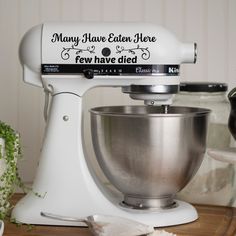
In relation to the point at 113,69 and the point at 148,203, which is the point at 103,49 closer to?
the point at 113,69

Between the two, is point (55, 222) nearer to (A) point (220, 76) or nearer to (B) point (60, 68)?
(B) point (60, 68)

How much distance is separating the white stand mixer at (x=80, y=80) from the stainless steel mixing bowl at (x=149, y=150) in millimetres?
39

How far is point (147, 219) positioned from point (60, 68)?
0.36 m

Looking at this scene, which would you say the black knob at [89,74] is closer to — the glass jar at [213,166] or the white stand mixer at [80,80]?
the white stand mixer at [80,80]

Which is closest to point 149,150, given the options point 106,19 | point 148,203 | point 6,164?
point 148,203

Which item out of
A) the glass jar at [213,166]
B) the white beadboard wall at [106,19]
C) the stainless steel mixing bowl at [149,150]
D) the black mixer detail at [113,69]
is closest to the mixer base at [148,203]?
the stainless steel mixing bowl at [149,150]

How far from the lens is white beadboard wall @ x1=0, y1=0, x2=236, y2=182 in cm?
177

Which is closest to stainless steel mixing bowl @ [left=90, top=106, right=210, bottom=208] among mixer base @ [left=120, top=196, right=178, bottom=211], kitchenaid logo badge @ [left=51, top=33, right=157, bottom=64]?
mixer base @ [left=120, top=196, right=178, bottom=211]

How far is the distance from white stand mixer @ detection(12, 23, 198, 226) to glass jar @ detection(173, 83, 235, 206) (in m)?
0.19

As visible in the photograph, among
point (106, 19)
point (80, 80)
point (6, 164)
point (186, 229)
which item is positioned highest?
point (106, 19)

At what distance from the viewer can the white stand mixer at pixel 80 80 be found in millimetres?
1316

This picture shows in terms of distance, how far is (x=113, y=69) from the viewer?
4.35ft

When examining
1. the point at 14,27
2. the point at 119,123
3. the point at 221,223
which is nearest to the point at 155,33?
the point at 119,123

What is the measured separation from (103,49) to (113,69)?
5 cm
